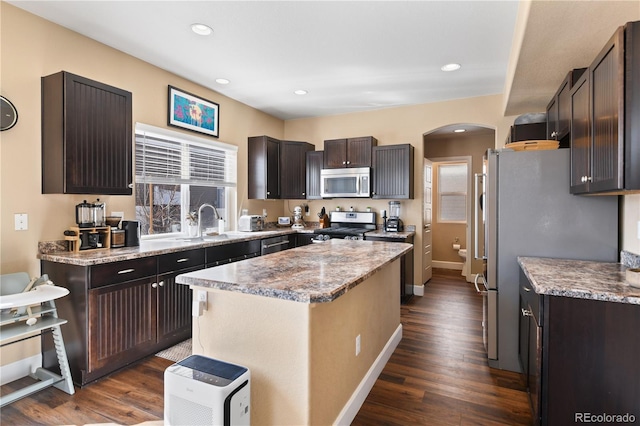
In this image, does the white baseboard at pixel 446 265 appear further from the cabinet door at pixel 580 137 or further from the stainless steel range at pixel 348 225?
the cabinet door at pixel 580 137

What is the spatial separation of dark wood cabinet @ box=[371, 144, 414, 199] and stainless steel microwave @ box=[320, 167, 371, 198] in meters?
0.13

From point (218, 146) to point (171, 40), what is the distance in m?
1.57

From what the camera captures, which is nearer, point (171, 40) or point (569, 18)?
point (569, 18)

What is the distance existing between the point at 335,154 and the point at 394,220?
1.31 m

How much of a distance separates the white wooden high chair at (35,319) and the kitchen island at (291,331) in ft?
3.81

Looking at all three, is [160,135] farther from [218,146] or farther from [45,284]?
[45,284]

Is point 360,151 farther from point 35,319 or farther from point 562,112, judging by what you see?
point 35,319

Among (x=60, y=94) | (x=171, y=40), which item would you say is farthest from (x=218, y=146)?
(x=60, y=94)

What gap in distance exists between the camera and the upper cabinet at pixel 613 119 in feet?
5.16

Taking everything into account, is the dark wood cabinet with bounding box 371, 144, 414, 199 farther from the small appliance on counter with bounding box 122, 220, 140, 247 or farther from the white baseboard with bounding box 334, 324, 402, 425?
the small appliance on counter with bounding box 122, 220, 140, 247

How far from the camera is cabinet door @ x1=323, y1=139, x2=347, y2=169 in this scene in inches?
197

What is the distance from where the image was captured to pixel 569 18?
6.46 ft

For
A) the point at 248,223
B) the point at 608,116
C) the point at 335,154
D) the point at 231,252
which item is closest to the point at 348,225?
the point at 335,154

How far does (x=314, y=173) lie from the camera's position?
207 inches
